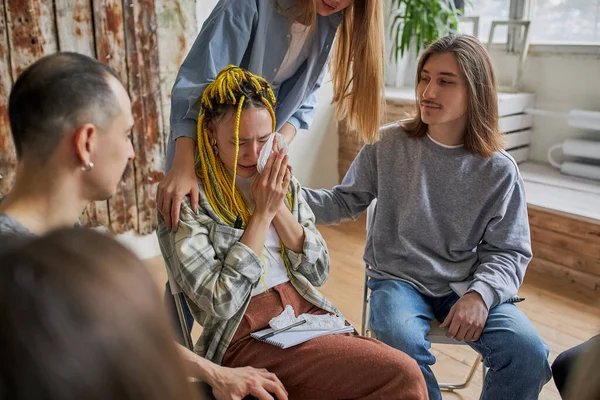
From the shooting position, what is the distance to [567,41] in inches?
137

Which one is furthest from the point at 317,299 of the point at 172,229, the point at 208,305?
the point at 172,229

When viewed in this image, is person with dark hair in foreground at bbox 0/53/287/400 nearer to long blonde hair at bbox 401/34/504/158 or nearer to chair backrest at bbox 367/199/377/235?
chair backrest at bbox 367/199/377/235

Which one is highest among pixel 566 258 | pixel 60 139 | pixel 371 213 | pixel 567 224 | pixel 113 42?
pixel 113 42

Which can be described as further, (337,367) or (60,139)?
(337,367)

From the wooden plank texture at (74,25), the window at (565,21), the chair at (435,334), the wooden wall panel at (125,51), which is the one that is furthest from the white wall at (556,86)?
the wooden plank texture at (74,25)

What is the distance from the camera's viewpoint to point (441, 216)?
5.68 ft

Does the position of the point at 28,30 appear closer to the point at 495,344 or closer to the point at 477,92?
the point at 477,92

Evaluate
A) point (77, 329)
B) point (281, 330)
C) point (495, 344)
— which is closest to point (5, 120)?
point (281, 330)

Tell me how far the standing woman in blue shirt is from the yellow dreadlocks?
0.13ft

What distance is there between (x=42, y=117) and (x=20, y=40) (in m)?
1.76

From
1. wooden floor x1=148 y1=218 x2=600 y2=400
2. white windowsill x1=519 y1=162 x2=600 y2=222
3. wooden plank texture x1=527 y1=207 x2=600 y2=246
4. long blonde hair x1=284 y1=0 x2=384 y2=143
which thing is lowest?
wooden floor x1=148 y1=218 x2=600 y2=400

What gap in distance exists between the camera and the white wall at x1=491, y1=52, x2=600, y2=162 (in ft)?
11.0

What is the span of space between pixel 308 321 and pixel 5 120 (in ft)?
6.42

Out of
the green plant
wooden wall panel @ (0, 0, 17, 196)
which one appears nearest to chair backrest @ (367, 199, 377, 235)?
wooden wall panel @ (0, 0, 17, 196)
